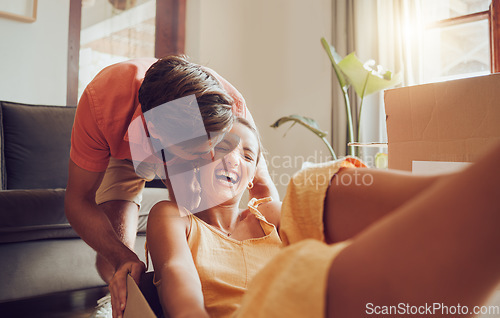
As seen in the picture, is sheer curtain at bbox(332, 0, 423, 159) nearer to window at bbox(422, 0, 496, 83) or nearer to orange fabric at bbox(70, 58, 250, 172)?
window at bbox(422, 0, 496, 83)

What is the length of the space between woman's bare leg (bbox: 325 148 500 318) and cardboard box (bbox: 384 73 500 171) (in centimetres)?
48

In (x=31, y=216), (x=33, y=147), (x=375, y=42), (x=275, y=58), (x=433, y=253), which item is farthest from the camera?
Result: (x=275, y=58)

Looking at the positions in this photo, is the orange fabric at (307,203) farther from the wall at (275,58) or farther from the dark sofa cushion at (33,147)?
the wall at (275,58)

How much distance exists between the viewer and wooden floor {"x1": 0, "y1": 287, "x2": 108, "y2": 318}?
154 cm

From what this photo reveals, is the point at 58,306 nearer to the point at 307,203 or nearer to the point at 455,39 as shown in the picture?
the point at 307,203

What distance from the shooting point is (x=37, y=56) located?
2438 mm

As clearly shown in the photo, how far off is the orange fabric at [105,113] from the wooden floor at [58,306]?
0.76 metres

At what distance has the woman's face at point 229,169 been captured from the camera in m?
0.80

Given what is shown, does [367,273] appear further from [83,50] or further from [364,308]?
[83,50]

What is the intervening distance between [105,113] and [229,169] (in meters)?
0.44

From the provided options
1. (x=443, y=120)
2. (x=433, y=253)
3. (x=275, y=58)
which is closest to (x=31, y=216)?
(x=443, y=120)

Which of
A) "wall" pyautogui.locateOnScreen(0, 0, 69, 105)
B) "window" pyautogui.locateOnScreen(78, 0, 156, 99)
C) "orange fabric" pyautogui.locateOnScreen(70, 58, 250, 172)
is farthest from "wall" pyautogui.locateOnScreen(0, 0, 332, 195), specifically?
"orange fabric" pyautogui.locateOnScreen(70, 58, 250, 172)

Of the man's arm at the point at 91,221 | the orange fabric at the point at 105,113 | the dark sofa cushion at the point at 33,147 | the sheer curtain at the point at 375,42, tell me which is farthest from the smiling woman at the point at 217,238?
the sheer curtain at the point at 375,42

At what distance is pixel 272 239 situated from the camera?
838mm
